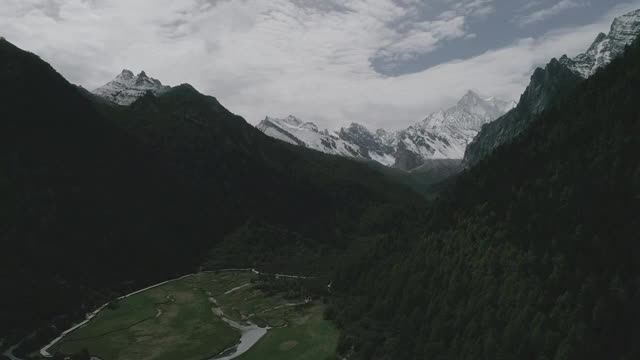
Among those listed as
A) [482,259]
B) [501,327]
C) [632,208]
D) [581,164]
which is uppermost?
[581,164]

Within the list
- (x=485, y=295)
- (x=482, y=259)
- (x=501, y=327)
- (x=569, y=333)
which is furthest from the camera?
(x=482, y=259)

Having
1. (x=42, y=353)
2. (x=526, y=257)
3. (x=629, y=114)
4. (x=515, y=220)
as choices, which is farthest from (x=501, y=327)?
(x=42, y=353)

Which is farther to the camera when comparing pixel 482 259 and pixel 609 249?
pixel 482 259

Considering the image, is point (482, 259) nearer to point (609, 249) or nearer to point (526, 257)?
point (526, 257)

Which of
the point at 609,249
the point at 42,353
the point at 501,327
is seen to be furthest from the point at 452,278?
the point at 42,353

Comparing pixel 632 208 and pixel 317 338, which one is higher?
pixel 632 208

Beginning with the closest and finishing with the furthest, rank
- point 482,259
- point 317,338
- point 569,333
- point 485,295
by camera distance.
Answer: point 569,333 < point 485,295 < point 482,259 < point 317,338
